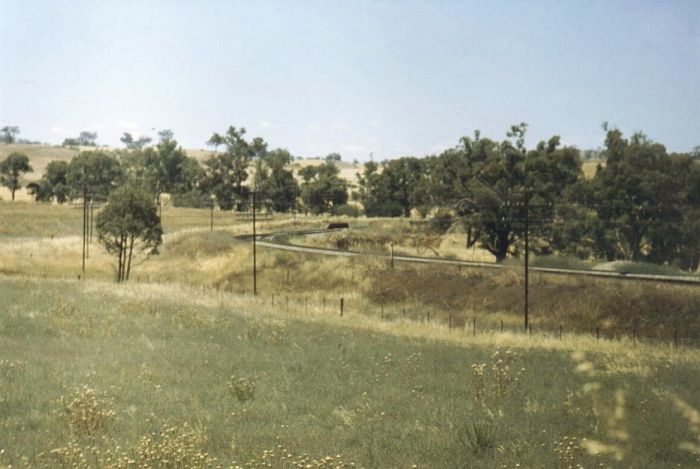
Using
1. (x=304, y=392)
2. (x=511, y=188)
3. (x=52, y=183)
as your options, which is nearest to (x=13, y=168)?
(x=52, y=183)

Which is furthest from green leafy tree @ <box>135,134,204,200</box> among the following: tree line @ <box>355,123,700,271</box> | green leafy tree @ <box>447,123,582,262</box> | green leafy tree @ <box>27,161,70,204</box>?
green leafy tree @ <box>447,123,582,262</box>

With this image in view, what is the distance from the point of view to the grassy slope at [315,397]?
40.8 ft

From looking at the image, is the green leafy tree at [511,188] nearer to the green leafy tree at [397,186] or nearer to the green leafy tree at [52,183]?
the green leafy tree at [397,186]

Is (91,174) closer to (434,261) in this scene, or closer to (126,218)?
(126,218)

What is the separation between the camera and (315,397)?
57.1 ft

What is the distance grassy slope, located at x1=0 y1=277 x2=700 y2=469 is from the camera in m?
12.4

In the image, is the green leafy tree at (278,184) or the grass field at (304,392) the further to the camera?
the green leafy tree at (278,184)

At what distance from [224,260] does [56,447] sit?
2625 inches

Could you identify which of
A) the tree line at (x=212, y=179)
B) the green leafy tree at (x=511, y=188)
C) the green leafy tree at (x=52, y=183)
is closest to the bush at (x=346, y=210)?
the tree line at (x=212, y=179)

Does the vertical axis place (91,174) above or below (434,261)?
above

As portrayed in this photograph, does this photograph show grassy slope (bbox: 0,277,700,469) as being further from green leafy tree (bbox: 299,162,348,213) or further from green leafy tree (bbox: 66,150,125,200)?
green leafy tree (bbox: 66,150,125,200)

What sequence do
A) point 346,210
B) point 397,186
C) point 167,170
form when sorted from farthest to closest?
point 167,170, point 346,210, point 397,186

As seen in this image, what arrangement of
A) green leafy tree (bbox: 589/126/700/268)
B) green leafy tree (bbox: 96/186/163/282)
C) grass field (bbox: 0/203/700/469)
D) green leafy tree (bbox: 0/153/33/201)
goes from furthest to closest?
1. green leafy tree (bbox: 0/153/33/201)
2. green leafy tree (bbox: 589/126/700/268)
3. green leafy tree (bbox: 96/186/163/282)
4. grass field (bbox: 0/203/700/469)

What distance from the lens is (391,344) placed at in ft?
89.7
